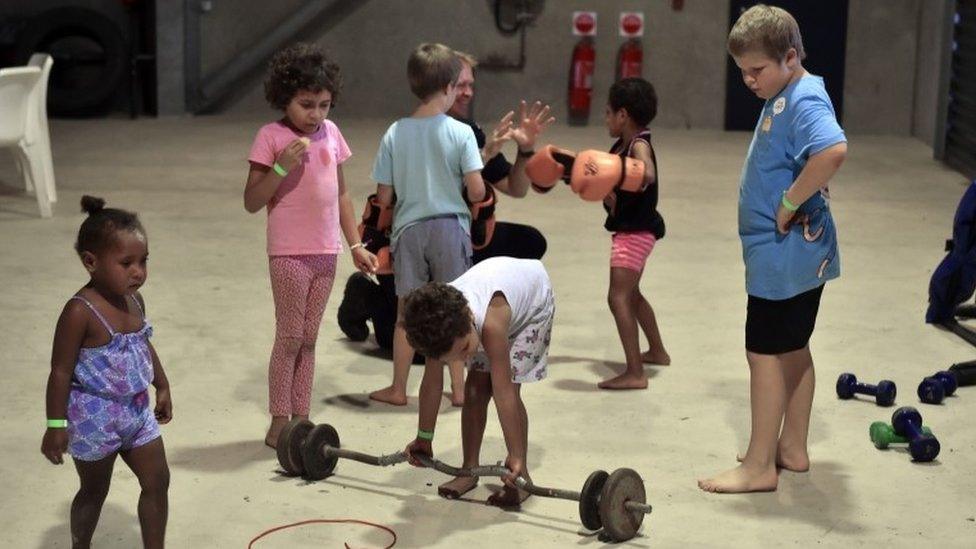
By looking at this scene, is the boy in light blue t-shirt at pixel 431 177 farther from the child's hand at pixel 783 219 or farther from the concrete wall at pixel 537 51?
the concrete wall at pixel 537 51

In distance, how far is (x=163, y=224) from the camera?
8445 millimetres

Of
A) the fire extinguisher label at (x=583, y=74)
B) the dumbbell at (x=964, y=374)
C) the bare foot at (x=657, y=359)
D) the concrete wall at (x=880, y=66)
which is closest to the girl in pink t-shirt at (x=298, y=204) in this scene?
the bare foot at (x=657, y=359)

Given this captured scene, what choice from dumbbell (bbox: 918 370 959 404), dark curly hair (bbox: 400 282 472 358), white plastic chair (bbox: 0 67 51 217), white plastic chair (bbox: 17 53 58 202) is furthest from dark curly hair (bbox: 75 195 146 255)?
white plastic chair (bbox: 17 53 58 202)

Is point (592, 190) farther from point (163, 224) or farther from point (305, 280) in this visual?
point (163, 224)

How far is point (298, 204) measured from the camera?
4602 mm

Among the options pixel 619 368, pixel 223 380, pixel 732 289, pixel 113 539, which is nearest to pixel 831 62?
pixel 732 289

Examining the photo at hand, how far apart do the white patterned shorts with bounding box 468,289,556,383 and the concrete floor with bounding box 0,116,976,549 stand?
38 cm

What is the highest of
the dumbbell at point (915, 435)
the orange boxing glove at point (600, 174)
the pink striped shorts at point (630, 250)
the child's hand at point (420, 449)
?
the orange boxing glove at point (600, 174)

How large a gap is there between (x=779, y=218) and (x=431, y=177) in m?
1.23

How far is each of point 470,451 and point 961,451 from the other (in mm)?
1644

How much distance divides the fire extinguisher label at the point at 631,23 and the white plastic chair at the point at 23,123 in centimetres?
592

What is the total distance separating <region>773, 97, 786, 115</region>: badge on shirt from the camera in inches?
165

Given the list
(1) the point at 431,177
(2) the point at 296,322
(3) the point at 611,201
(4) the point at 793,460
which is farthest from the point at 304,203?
(4) the point at 793,460

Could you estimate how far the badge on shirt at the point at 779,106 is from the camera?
13.8 feet
